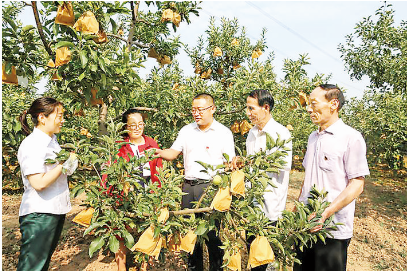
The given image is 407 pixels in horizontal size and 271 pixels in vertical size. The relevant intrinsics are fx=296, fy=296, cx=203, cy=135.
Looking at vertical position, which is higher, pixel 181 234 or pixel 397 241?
pixel 181 234

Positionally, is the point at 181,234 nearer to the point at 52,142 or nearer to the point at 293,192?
the point at 52,142

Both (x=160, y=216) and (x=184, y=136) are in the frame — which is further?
(x=184, y=136)

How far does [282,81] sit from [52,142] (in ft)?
7.09

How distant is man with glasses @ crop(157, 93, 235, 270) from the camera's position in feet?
7.67

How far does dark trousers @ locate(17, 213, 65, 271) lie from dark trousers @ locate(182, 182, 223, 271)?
100 cm

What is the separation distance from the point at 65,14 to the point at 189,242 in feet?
4.76

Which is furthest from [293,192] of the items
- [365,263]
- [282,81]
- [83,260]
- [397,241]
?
[83,260]

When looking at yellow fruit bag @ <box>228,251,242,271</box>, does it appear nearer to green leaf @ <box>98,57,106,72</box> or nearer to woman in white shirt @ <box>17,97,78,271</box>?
woman in white shirt @ <box>17,97,78,271</box>

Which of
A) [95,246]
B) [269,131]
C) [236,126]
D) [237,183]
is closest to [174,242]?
[95,246]

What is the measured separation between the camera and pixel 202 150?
2387mm

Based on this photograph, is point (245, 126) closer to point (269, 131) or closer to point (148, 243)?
point (269, 131)

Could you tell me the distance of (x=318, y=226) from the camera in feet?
4.81

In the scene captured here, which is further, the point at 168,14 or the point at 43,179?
the point at 168,14

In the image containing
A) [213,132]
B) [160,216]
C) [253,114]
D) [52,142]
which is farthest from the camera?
[213,132]
